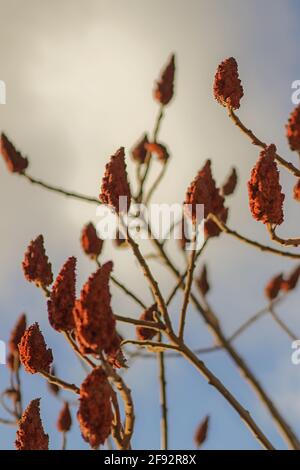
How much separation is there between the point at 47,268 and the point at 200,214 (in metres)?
0.93

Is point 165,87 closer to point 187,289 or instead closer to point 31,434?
point 187,289

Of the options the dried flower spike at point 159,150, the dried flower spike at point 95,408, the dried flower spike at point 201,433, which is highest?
the dried flower spike at point 159,150

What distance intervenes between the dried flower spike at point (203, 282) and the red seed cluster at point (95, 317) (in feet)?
13.7

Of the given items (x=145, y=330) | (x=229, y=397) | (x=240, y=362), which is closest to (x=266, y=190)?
(x=229, y=397)

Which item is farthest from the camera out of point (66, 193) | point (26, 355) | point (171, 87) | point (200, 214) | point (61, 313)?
point (171, 87)

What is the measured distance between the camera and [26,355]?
3.01 m

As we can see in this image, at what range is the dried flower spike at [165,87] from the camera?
4824 millimetres

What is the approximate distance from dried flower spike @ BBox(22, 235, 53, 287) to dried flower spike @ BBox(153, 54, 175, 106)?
1946 millimetres

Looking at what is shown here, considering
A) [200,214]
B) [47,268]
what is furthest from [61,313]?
[200,214]

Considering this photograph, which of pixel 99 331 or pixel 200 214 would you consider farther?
pixel 200 214

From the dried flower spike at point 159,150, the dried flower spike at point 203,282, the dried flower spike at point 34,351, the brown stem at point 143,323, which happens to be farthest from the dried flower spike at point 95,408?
the dried flower spike at point 203,282

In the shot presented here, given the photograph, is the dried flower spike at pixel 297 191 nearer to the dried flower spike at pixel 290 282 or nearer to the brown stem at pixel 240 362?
the brown stem at pixel 240 362
